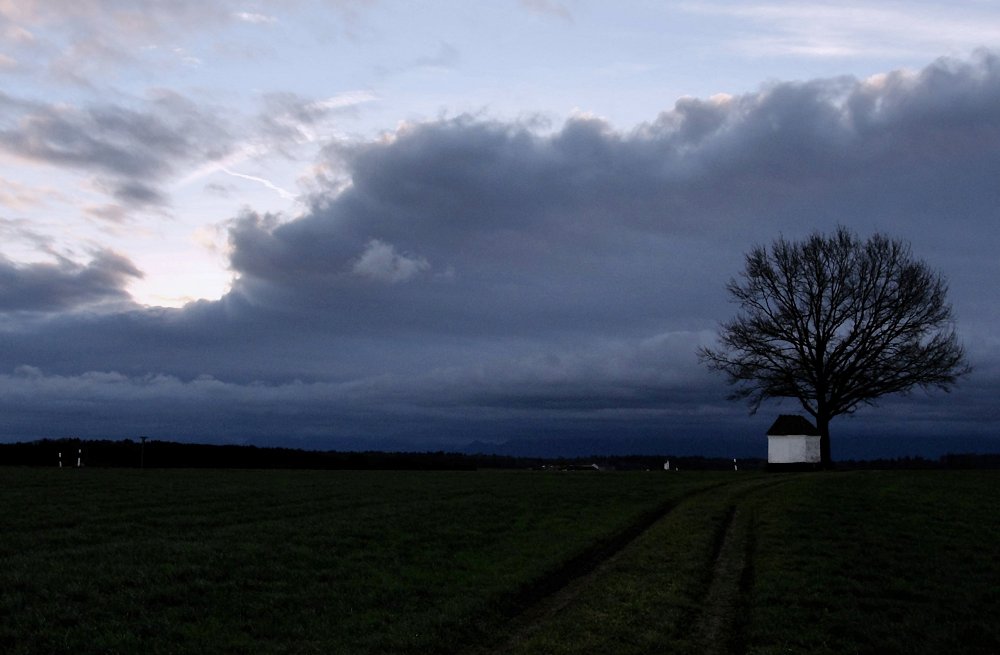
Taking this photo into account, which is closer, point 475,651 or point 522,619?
point 475,651

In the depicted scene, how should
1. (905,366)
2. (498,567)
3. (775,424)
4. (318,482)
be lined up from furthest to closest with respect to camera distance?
(775,424) < (905,366) < (318,482) < (498,567)

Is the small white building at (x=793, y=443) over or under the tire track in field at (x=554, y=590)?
over

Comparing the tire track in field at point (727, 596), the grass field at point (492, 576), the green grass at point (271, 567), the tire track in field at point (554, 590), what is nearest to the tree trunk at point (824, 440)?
the grass field at point (492, 576)

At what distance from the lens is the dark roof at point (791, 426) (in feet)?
238

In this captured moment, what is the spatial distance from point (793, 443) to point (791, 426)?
175 centimetres

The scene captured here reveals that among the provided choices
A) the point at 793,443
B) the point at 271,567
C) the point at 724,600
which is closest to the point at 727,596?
the point at 724,600

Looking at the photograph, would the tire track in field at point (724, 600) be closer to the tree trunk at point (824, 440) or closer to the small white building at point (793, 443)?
the tree trunk at point (824, 440)

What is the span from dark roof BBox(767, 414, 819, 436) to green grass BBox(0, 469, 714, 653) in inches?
1496

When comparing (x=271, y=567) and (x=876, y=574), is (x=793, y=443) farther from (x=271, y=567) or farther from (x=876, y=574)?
(x=271, y=567)

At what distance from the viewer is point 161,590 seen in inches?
674

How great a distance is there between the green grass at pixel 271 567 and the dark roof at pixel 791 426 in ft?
125

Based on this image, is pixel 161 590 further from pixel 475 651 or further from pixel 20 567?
pixel 475 651

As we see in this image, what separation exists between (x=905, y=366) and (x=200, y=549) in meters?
57.9

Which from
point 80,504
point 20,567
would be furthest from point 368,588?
point 80,504
